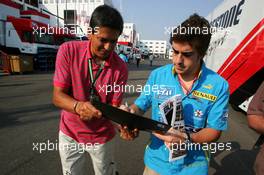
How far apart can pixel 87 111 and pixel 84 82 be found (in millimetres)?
413

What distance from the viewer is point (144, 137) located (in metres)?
4.73

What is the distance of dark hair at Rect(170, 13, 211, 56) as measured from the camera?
1510 mm

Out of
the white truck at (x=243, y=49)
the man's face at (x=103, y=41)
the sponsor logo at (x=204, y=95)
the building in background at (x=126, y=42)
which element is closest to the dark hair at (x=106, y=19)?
the man's face at (x=103, y=41)

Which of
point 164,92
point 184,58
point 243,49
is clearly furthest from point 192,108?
point 243,49

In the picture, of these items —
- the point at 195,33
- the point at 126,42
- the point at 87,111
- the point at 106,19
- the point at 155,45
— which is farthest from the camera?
the point at 155,45

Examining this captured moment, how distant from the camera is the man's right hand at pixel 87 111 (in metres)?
1.55

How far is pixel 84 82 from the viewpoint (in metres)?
1.95

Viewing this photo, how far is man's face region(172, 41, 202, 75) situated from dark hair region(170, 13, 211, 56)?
32 millimetres

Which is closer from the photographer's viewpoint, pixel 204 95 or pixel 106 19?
pixel 204 95

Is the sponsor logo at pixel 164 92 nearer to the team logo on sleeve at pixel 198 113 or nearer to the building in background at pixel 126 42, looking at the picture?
the team logo on sleeve at pixel 198 113

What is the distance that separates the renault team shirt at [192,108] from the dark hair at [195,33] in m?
0.20

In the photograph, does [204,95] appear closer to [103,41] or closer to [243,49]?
[103,41]

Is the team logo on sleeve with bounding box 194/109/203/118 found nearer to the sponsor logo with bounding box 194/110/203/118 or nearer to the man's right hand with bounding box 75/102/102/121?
the sponsor logo with bounding box 194/110/203/118

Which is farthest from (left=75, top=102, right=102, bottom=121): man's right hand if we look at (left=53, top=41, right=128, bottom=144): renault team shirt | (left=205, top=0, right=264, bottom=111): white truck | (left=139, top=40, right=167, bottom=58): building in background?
(left=139, top=40, right=167, bottom=58): building in background
